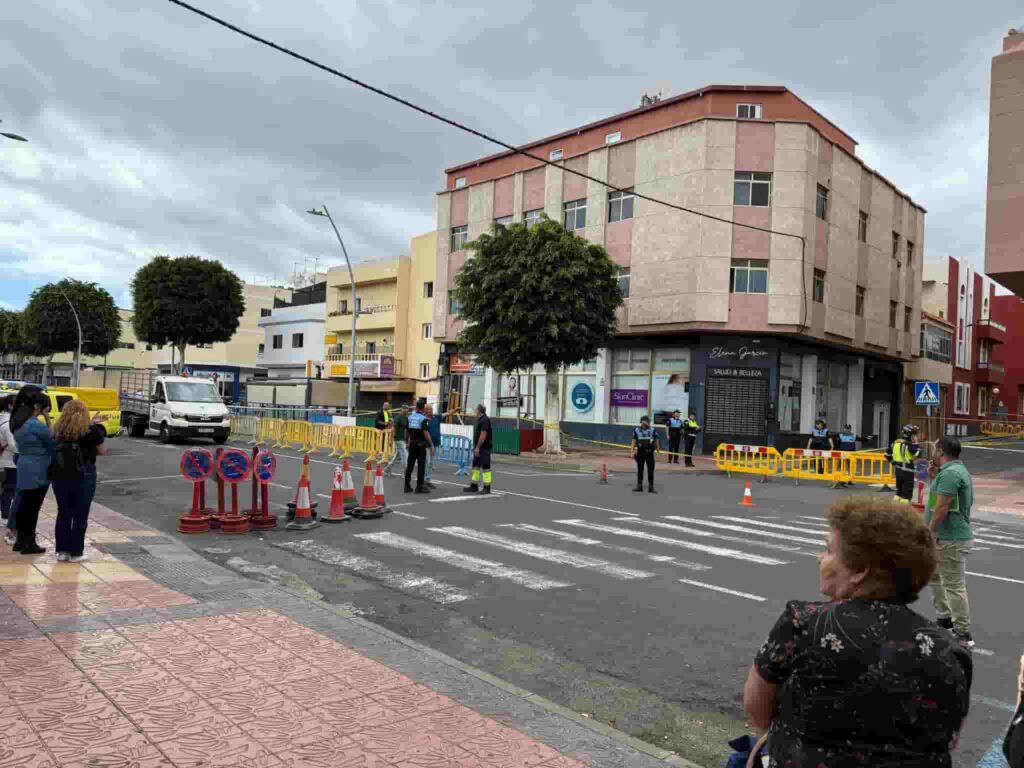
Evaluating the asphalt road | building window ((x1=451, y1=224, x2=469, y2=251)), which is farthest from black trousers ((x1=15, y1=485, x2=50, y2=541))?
building window ((x1=451, y1=224, x2=469, y2=251))

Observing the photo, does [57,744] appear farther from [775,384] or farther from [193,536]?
[775,384]

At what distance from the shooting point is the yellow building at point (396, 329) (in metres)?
47.9

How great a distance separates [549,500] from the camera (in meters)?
15.1

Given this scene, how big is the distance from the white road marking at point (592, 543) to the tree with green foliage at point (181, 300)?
4347cm

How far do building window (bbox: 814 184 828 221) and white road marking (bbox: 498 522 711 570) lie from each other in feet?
79.3

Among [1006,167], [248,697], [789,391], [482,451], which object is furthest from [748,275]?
[248,697]

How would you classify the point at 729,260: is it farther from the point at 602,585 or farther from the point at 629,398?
the point at 602,585

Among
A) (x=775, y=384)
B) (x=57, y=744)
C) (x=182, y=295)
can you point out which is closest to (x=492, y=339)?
(x=775, y=384)

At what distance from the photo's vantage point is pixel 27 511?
841cm

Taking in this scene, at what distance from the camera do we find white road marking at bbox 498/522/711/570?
30.7ft

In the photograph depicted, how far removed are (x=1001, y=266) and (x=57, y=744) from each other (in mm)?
24231

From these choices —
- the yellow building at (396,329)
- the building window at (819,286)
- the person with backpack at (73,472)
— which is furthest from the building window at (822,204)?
the person with backpack at (73,472)

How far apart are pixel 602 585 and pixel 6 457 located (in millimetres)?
7574

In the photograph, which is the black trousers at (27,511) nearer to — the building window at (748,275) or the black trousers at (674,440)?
the black trousers at (674,440)
